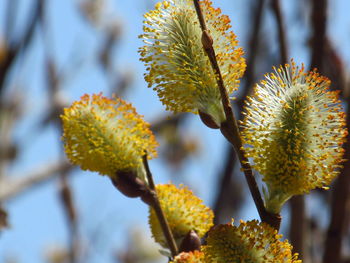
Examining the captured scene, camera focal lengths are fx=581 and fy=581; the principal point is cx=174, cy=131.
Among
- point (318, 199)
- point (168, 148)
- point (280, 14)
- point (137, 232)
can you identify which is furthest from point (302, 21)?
point (137, 232)

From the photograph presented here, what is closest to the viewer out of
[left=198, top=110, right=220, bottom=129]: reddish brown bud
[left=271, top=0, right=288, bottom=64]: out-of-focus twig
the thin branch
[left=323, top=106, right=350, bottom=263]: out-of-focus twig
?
[left=198, top=110, right=220, bottom=129]: reddish brown bud

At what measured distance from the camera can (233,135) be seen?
83 centimetres

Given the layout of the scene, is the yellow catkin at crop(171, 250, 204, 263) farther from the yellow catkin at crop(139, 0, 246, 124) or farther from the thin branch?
the thin branch

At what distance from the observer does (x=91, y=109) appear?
100 cm

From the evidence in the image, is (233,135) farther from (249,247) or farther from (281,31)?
(281,31)

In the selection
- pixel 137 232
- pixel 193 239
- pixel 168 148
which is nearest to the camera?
pixel 193 239

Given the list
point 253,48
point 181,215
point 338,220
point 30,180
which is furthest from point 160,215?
point 30,180

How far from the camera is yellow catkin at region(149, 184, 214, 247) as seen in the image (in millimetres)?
981

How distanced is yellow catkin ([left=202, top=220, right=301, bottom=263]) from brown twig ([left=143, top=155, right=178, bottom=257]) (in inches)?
4.8

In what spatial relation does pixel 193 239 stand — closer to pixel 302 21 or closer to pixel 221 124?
pixel 221 124

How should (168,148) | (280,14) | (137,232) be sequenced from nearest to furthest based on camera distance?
(280,14) < (168,148) < (137,232)

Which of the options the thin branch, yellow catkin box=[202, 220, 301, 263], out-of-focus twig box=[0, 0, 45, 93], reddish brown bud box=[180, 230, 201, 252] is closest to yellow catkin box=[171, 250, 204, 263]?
yellow catkin box=[202, 220, 301, 263]

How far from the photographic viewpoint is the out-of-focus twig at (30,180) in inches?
101

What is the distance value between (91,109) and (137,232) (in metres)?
3.29
